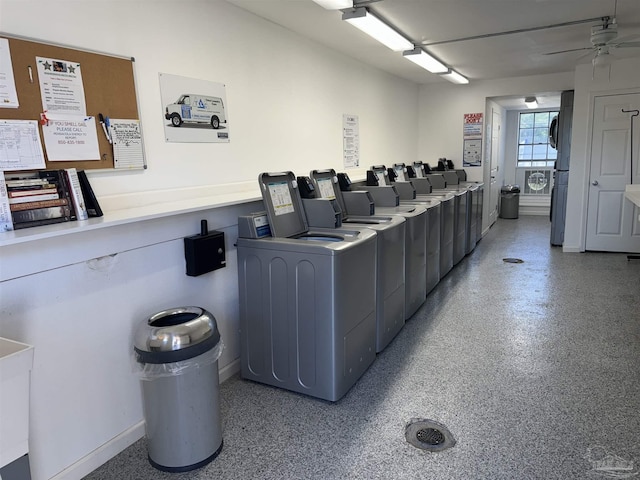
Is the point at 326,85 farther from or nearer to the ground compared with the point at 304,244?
farther from the ground

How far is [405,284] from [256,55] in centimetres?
213

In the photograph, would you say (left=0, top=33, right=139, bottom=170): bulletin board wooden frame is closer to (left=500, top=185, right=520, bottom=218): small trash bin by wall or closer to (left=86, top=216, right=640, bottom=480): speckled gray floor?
(left=86, top=216, right=640, bottom=480): speckled gray floor

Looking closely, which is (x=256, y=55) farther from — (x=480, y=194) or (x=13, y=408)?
(x=480, y=194)

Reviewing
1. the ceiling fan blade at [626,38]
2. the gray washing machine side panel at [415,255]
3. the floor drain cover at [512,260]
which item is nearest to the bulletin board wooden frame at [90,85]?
the gray washing machine side panel at [415,255]

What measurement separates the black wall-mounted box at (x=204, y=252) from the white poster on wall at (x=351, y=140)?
2508mm

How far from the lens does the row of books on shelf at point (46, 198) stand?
1.70 m

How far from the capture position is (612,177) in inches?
231

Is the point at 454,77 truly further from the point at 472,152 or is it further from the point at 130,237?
the point at 130,237

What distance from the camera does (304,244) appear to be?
2.45m

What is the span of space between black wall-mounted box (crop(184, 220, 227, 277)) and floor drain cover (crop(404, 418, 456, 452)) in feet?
4.63

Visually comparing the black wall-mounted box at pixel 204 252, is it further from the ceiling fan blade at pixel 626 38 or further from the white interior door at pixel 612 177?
the white interior door at pixel 612 177

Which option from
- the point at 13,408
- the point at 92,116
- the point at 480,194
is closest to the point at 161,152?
the point at 92,116

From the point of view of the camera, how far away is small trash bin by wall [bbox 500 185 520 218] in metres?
9.25

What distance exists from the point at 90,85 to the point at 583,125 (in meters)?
5.99
